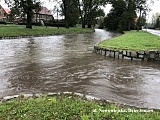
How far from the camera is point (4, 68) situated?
31.7ft

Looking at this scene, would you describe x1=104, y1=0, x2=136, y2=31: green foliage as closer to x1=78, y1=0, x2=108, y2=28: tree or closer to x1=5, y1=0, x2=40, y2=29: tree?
x1=78, y1=0, x2=108, y2=28: tree

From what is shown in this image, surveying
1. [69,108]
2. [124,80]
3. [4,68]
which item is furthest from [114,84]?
[4,68]

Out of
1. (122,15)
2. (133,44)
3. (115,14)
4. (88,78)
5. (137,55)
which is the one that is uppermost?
(115,14)

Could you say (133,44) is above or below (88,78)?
above

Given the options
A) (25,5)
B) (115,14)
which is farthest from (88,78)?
(115,14)

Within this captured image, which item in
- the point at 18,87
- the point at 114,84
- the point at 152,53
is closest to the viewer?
the point at 18,87

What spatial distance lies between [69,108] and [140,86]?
3466 mm

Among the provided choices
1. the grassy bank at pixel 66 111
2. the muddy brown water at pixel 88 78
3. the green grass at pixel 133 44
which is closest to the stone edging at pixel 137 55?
the green grass at pixel 133 44

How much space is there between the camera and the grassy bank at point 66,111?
14.1ft

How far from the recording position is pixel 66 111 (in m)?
4.52

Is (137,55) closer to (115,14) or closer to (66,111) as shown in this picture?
(66,111)

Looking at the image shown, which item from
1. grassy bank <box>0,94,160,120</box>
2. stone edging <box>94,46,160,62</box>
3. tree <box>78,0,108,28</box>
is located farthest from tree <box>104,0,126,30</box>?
grassy bank <box>0,94,160,120</box>

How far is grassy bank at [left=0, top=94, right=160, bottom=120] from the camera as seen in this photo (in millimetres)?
4289

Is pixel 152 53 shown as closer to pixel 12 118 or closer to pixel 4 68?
pixel 4 68
